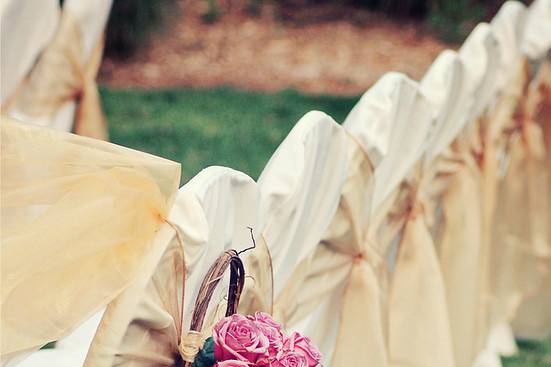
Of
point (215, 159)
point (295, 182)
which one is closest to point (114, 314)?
point (295, 182)

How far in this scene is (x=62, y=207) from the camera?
1.40 m

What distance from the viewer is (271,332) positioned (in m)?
1.54

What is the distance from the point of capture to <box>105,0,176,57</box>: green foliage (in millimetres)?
9500

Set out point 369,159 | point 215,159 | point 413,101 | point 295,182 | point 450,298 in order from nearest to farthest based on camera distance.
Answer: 1. point 295,182
2. point 369,159
3. point 413,101
4. point 450,298
5. point 215,159

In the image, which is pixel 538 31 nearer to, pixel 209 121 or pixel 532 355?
pixel 532 355

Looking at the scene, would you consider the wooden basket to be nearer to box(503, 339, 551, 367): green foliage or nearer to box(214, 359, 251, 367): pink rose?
box(214, 359, 251, 367): pink rose

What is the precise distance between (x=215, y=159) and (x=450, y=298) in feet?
12.1

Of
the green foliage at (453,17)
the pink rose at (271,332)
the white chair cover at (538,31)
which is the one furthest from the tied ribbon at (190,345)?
the green foliage at (453,17)

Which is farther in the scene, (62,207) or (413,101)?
(413,101)

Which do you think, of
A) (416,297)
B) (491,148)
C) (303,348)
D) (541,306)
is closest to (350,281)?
A: (416,297)

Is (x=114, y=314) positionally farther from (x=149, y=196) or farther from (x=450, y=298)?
(x=450, y=298)

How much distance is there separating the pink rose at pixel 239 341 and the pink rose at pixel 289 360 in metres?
0.02

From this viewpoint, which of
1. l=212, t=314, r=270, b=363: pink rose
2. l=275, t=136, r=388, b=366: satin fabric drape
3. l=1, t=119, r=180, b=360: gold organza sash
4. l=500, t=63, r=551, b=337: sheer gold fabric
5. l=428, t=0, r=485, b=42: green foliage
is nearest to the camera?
l=1, t=119, r=180, b=360: gold organza sash

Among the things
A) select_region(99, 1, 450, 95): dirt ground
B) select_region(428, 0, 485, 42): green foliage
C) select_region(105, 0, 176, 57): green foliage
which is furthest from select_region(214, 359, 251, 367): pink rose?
select_region(428, 0, 485, 42): green foliage
